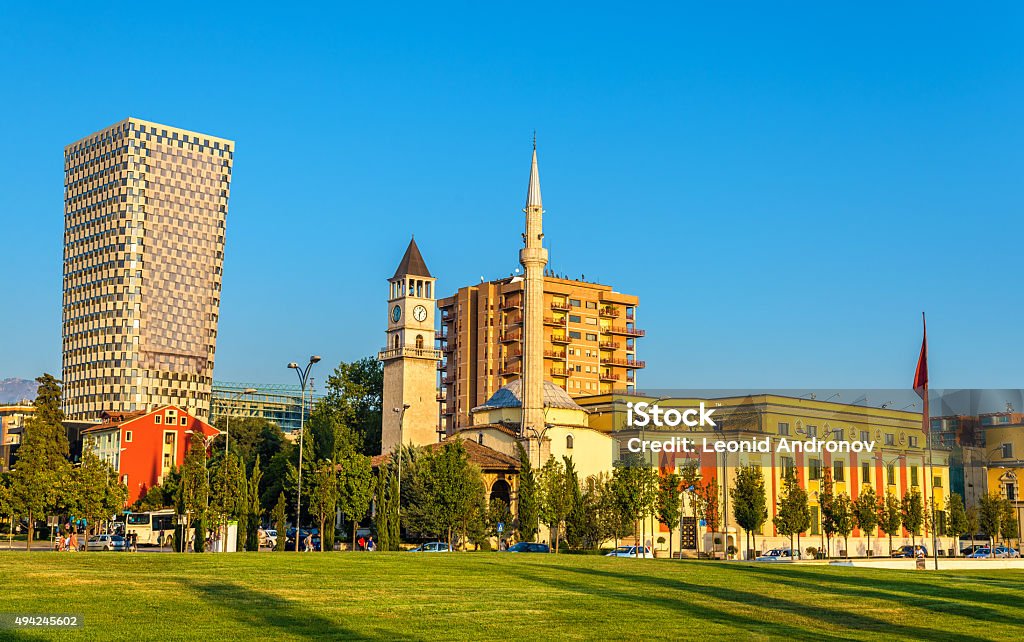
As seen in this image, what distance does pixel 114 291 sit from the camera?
194500 mm

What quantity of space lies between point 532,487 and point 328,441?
29588 millimetres

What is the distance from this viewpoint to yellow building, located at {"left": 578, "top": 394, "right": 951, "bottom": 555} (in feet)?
307

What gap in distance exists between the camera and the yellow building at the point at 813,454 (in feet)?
307

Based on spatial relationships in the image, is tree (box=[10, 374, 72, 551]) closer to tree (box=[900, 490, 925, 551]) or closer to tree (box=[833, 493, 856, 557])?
tree (box=[833, 493, 856, 557])

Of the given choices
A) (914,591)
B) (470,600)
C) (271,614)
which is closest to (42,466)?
(470,600)

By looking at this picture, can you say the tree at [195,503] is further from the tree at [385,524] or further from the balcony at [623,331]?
the balcony at [623,331]

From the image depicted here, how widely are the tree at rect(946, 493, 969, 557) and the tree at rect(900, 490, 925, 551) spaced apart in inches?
87.6

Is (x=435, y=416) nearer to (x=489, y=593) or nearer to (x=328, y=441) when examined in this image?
(x=328, y=441)

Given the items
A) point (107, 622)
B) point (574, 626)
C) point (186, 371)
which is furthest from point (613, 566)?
point (186, 371)

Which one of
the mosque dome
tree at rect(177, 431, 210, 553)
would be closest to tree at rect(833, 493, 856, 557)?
the mosque dome

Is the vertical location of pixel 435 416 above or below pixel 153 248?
below

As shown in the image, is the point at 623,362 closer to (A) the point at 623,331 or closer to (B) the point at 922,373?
(A) the point at 623,331

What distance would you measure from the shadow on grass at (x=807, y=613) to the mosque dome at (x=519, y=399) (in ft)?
209

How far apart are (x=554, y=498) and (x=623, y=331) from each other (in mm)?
81467
